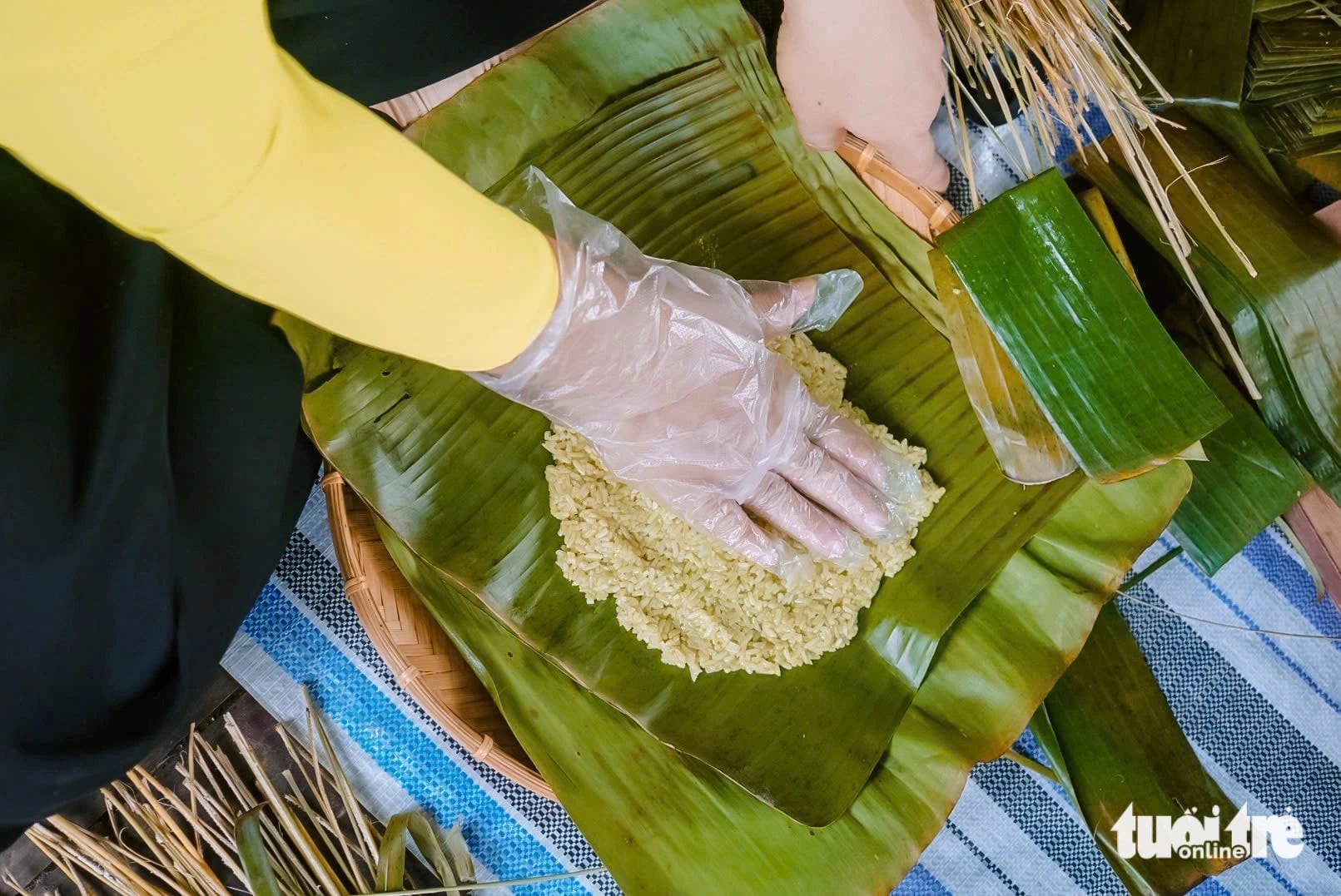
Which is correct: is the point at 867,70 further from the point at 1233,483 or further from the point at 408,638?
the point at 408,638

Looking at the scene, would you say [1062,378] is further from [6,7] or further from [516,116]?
[6,7]

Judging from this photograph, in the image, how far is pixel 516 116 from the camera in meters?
0.89

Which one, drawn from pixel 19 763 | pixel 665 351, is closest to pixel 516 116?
pixel 665 351

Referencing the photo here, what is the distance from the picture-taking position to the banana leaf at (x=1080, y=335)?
82 cm

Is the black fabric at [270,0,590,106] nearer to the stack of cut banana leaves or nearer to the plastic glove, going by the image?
the stack of cut banana leaves

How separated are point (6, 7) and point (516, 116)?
0.61m

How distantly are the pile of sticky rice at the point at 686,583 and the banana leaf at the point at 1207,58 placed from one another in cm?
52

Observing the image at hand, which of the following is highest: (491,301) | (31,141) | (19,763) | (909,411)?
(31,141)

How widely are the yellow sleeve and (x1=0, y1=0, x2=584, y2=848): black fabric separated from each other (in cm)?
25

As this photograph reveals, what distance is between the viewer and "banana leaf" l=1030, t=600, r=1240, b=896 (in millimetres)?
934

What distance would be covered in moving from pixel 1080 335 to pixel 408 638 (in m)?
0.79

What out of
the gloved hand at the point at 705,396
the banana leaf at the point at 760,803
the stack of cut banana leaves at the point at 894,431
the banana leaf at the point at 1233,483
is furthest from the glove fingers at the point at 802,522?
the banana leaf at the point at 1233,483

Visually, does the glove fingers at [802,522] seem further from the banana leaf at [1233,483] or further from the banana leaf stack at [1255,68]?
the banana leaf stack at [1255,68]

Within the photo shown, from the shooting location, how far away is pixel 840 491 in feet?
2.93
